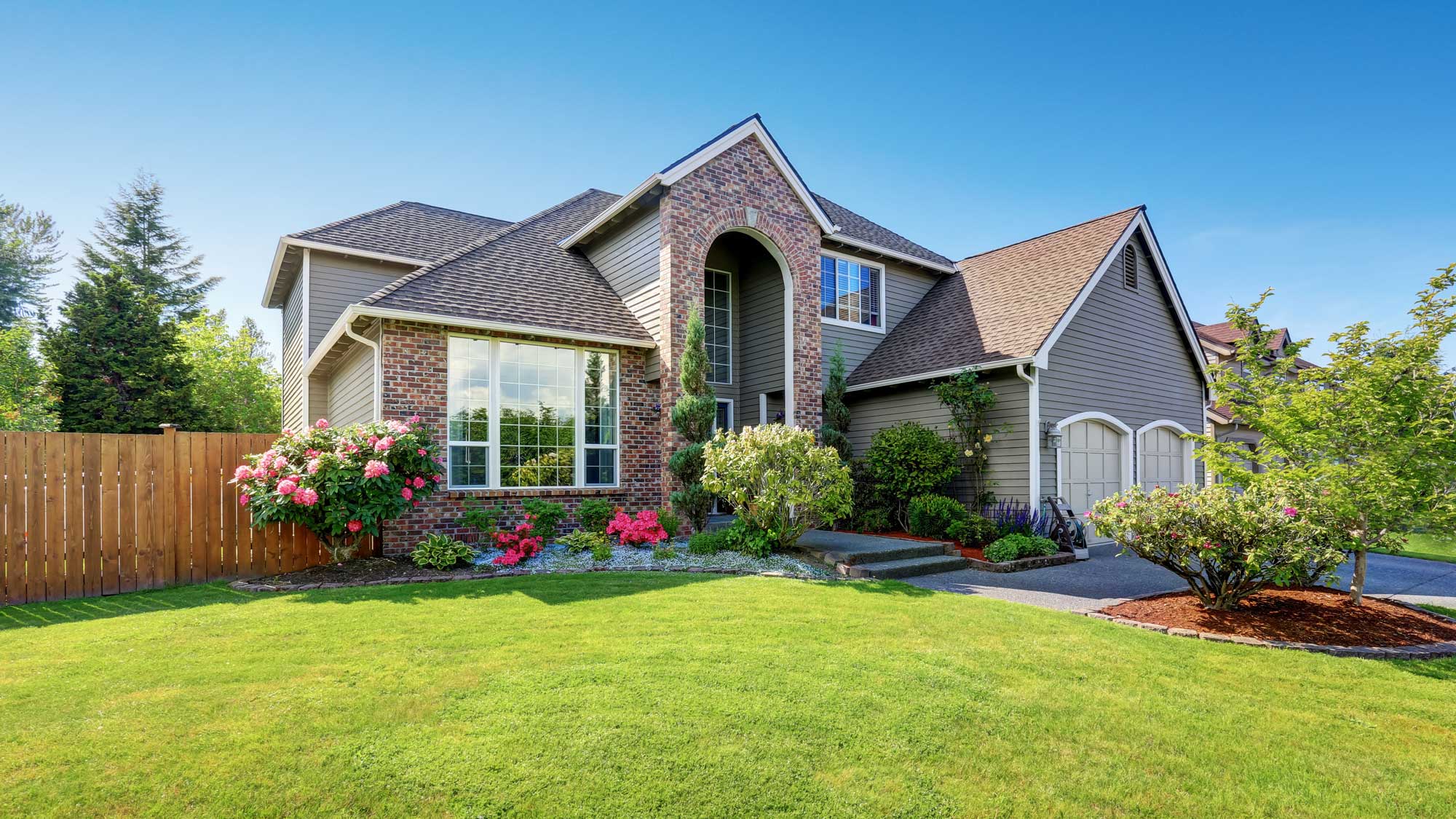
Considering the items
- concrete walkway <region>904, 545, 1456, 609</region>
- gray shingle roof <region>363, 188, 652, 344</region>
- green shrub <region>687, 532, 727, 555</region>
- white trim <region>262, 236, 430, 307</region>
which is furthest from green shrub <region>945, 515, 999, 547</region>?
white trim <region>262, 236, 430, 307</region>

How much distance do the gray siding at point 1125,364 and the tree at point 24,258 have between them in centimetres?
4146

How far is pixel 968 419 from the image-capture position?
1205 centimetres

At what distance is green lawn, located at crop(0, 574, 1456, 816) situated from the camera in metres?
2.98

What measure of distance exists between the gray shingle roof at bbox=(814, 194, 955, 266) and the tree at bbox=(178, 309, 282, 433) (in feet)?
66.0

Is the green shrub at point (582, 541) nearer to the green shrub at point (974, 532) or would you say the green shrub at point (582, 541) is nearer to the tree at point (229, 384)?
the green shrub at point (974, 532)

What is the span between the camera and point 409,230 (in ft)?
51.3

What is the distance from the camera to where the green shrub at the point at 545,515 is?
9.66 metres

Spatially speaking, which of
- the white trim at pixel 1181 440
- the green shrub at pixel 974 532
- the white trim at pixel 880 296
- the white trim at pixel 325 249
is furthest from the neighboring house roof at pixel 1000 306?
the white trim at pixel 325 249

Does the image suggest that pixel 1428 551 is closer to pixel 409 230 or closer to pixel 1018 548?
pixel 1018 548

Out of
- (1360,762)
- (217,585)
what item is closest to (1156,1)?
(1360,762)

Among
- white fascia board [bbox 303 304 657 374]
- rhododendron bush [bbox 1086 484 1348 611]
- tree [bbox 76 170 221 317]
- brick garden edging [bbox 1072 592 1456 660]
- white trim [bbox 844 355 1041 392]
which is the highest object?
tree [bbox 76 170 221 317]

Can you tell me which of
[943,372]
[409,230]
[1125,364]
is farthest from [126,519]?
[1125,364]

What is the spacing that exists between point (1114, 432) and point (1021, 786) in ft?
40.1

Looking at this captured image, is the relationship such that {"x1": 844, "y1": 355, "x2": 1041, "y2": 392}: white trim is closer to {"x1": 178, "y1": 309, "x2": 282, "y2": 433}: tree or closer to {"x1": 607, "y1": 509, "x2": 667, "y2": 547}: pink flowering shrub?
{"x1": 607, "y1": 509, "x2": 667, "y2": 547}: pink flowering shrub
